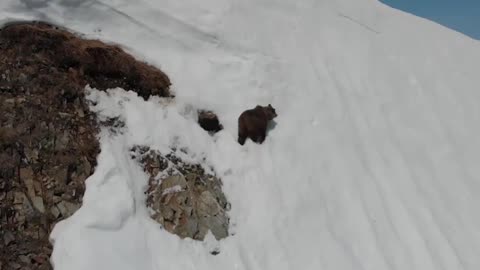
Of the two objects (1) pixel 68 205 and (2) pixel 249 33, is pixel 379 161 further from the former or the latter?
(1) pixel 68 205

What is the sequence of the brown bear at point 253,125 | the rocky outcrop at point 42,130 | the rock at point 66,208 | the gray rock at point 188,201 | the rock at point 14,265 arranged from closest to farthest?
the rock at point 14,265, the rocky outcrop at point 42,130, the rock at point 66,208, the gray rock at point 188,201, the brown bear at point 253,125

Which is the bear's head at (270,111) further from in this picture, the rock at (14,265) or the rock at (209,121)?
the rock at (14,265)

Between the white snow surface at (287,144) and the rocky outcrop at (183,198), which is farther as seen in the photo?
the rocky outcrop at (183,198)

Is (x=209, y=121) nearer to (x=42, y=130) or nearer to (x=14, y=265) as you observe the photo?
(x=42, y=130)

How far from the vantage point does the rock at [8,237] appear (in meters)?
5.66

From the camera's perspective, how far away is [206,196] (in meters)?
7.19

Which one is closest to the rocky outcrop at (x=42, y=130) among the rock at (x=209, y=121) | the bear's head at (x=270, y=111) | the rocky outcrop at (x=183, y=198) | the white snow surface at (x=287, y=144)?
the white snow surface at (x=287, y=144)

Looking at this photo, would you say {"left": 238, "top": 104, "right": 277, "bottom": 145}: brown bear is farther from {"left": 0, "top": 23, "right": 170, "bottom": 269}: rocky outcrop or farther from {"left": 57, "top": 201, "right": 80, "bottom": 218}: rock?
{"left": 57, "top": 201, "right": 80, "bottom": 218}: rock

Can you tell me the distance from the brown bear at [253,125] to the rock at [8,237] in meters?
3.69

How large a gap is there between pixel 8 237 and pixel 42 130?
1.37 meters

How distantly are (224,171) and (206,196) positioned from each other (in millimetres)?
622

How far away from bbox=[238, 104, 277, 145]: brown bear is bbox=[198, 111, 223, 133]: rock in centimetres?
36

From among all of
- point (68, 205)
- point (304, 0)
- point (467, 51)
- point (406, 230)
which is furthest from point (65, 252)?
point (467, 51)

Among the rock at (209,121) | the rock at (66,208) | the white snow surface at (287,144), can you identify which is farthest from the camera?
A: the rock at (209,121)
